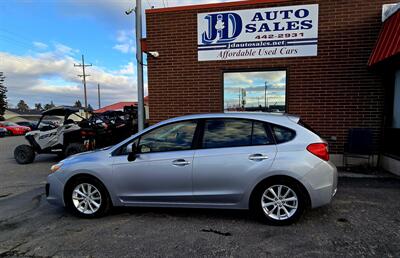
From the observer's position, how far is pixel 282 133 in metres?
4.11

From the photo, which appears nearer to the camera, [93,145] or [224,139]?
[224,139]

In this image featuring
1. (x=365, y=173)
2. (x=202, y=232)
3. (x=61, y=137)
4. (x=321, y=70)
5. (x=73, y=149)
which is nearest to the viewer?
(x=202, y=232)

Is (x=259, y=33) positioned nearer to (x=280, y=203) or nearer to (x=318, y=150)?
(x=318, y=150)

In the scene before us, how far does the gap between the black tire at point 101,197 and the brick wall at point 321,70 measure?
15.8 ft

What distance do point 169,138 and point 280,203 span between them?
1868 millimetres

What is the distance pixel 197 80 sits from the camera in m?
8.72

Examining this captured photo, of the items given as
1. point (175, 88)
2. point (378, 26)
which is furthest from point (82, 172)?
point (378, 26)

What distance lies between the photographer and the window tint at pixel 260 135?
13.4 ft

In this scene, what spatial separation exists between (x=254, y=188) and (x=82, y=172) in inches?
103

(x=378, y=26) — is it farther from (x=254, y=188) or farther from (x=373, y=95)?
(x=254, y=188)

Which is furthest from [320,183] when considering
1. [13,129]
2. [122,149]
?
[13,129]

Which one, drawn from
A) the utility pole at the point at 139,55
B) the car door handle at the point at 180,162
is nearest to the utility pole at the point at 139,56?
the utility pole at the point at 139,55

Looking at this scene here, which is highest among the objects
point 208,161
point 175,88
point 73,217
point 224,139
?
point 175,88

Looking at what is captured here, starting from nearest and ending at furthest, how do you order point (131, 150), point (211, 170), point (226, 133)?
point (211, 170), point (226, 133), point (131, 150)
